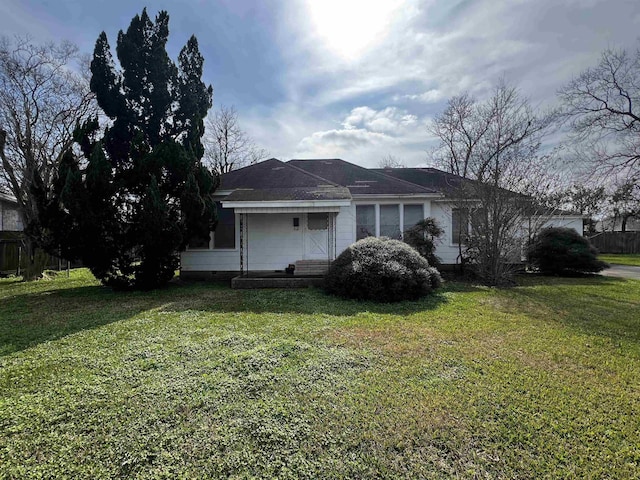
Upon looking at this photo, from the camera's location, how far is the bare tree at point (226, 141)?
26.8 m

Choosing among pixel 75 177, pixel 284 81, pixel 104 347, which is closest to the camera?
pixel 104 347

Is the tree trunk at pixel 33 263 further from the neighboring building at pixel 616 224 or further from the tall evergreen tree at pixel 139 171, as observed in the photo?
the neighboring building at pixel 616 224

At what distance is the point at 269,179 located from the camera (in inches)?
489

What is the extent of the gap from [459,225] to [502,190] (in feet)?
6.39

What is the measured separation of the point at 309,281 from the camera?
9414mm

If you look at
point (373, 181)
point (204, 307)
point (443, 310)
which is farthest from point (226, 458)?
point (373, 181)

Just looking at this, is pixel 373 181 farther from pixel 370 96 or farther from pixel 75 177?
pixel 75 177

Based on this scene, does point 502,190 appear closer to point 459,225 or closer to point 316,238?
point 459,225

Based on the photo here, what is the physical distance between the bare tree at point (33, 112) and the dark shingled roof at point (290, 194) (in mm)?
7378

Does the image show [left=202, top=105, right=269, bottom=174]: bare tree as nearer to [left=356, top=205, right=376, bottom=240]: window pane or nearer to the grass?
[left=356, top=205, right=376, bottom=240]: window pane

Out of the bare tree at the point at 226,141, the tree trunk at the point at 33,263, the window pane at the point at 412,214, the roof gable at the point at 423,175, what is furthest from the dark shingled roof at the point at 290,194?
the bare tree at the point at 226,141

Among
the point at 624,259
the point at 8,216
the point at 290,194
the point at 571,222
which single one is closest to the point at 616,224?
the point at 624,259

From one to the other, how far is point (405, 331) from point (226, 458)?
3653 mm

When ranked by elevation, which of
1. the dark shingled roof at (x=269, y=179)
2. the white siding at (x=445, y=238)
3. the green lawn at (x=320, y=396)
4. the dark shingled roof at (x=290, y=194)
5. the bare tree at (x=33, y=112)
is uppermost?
the bare tree at (x=33, y=112)
